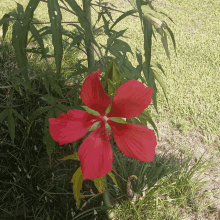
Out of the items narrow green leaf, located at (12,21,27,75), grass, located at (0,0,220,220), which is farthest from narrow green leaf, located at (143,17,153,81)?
narrow green leaf, located at (12,21,27,75)

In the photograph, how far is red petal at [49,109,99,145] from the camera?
46 cm

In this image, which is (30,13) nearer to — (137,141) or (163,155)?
(137,141)

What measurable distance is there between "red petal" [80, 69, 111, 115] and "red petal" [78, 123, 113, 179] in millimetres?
69

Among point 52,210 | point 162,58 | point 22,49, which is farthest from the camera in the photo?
point 162,58

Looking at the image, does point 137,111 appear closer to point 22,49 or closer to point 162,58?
point 22,49

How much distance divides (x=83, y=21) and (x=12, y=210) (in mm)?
1200

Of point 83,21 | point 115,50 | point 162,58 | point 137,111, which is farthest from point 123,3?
point 137,111

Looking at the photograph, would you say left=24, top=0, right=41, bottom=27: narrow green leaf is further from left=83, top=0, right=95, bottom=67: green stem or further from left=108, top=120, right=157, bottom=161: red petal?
left=108, top=120, right=157, bottom=161: red petal

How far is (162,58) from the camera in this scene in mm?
3020

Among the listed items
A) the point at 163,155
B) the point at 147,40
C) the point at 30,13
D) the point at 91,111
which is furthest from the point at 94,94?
the point at 163,155

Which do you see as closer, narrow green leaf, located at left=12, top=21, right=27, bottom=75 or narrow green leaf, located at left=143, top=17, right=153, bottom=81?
narrow green leaf, located at left=143, top=17, right=153, bottom=81

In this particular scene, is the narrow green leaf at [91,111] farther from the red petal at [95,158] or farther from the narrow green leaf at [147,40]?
the narrow green leaf at [147,40]

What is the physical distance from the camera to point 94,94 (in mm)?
492

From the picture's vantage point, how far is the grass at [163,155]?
1.42 m
